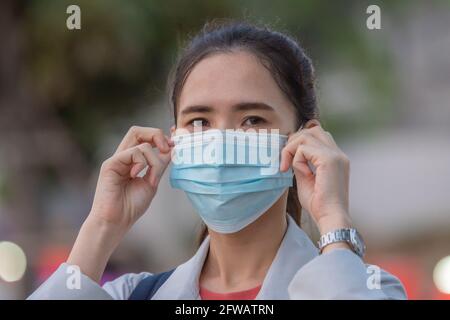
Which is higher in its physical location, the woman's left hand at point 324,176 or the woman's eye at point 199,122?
the woman's eye at point 199,122

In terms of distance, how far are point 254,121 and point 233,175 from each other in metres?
0.16

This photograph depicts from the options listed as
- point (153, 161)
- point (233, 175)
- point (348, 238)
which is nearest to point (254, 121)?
point (233, 175)

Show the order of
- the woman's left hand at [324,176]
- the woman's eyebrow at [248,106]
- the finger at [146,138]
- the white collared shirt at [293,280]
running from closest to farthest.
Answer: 1. the white collared shirt at [293,280]
2. the woman's left hand at [324,176]
3. the woman's eyebrow at [248,106]
4. the finger at [146,138]

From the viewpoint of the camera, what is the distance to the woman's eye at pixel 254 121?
2113 millimetres

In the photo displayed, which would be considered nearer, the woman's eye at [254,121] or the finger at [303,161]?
the finger at [303,161]

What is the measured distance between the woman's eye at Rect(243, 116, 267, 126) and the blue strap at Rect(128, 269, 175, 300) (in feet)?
1.53

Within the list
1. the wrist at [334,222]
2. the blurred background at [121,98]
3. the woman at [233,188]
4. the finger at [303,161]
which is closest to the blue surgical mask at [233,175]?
the woman at [233,188]

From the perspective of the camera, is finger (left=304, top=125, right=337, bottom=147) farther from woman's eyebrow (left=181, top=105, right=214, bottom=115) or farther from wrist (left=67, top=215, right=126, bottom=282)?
wrist (left=67, top=215, right=126, bottom=282)

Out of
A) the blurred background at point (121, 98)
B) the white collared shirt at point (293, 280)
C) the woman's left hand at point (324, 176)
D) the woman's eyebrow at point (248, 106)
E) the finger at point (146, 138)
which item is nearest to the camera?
the white collared shirt at point (293, 280)

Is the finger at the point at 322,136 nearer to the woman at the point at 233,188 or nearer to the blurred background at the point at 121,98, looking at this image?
the woman at the point at 233,188

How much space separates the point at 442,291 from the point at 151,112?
2.16m

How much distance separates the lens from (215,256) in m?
2.23
